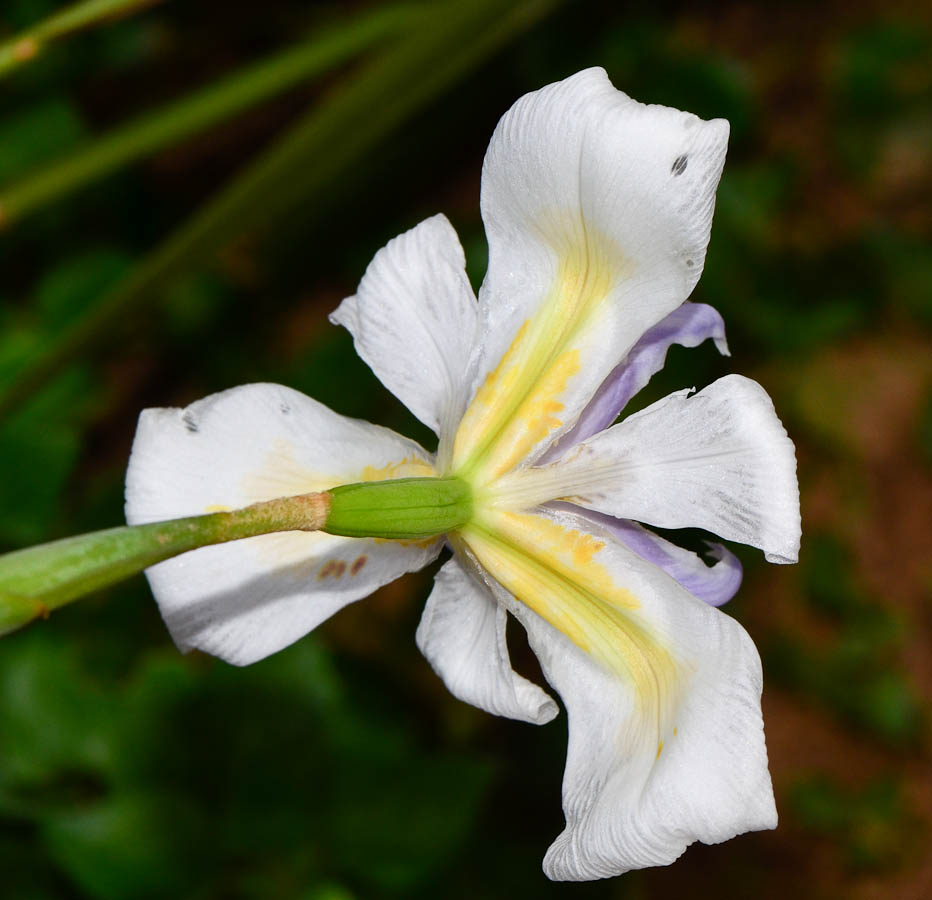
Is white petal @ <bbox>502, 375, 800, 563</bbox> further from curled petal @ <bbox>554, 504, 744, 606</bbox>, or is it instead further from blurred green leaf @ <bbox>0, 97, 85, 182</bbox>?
blurred green leaf @ <bbox>0, 97, 85, 182</bbox>

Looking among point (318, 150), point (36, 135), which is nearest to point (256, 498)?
point (318, 150)

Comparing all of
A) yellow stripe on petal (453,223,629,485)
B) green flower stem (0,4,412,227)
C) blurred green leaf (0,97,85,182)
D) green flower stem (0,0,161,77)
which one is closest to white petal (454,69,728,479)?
yellow stripe on petal (453,223,629,485)

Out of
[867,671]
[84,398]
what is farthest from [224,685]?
[867,671]

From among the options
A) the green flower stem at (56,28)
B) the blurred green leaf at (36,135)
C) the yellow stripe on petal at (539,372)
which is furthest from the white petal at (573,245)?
the blurred green leaf at (36,135)

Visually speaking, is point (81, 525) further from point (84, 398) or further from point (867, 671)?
point (867, 671)

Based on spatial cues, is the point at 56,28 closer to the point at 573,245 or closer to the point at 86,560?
the point at 573,245

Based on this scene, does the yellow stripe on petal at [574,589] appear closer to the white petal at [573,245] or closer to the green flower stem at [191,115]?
the white petal at [573,245]
